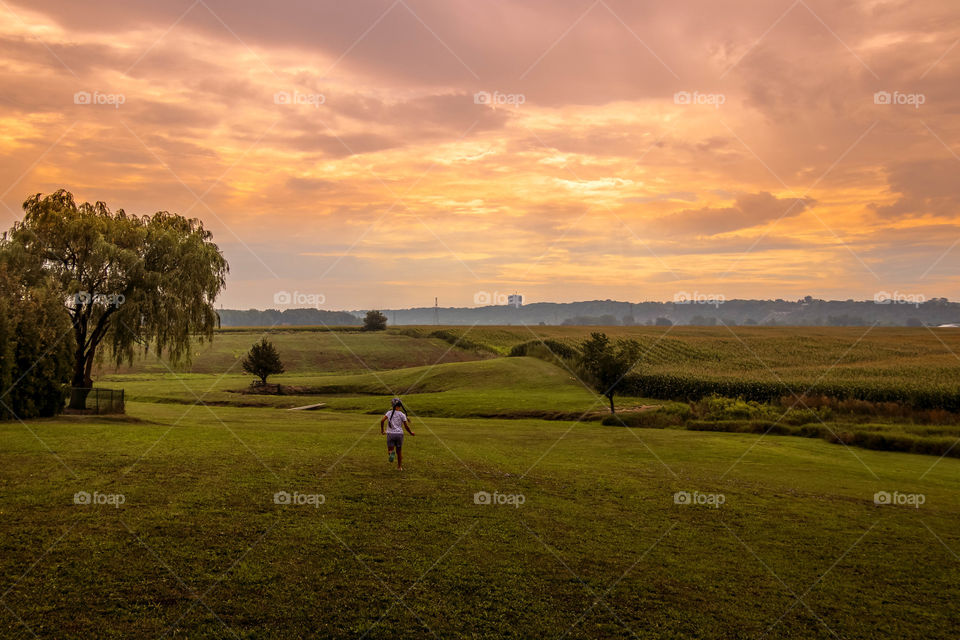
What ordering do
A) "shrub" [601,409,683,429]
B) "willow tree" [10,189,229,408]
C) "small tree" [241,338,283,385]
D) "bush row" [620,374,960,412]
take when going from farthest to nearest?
"small tree" [241,338,283,385] → "bush row" [620,374,960,412] → "shrub" [601,409,683,429] → "willow tree" [10,189,229,408]

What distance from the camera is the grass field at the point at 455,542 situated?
1022cm

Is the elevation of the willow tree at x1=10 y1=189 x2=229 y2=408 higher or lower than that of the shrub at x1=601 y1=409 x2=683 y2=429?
higher

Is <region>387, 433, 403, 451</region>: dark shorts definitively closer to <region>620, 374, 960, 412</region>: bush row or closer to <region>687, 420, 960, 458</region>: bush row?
<region>687, 420, 960, 458</region>: bush row

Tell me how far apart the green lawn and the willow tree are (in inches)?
660

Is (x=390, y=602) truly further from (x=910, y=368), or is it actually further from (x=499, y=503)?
(x=910, y=368)

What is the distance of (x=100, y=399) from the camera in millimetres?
33219

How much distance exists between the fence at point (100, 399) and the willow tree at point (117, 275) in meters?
0.17

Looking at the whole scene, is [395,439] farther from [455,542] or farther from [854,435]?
[854,435]

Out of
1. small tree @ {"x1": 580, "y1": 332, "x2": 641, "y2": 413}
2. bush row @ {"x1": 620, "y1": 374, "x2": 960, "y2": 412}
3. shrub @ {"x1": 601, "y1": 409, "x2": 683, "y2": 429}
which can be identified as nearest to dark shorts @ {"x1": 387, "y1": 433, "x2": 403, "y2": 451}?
shrub @ {"x1": 601, "y1": 409, "x2": 683, "y2": 429}

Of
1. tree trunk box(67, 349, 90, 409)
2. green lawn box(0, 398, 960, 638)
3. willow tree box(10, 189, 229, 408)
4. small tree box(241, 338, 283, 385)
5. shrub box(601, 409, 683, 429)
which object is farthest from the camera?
small tree box(241, 338, 283, 385)

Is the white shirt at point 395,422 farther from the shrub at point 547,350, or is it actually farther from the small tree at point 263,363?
the shrub at point 547,350

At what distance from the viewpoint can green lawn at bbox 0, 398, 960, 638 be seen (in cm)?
1018

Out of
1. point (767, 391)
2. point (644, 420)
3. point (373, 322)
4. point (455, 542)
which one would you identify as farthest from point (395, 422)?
point (373, 322)

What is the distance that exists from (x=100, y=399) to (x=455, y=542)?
28.7 meters
